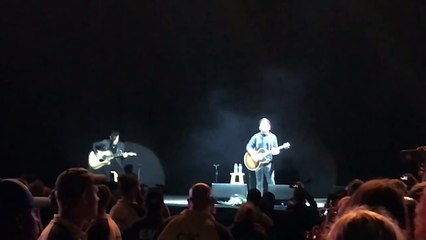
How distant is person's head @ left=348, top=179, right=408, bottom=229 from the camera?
2508 mm

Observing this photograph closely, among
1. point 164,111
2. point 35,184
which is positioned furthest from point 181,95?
point 35,184

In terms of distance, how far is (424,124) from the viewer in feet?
48.1

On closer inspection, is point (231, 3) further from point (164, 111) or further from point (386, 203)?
point (386, 203)

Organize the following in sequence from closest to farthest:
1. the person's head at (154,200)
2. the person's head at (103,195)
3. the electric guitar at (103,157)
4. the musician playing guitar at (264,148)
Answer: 1. the person's head at (103,195)
2. the person's head at (154,200)
3. the musician playing guitar at (264,148)
4. the electric guitar at (103,157)

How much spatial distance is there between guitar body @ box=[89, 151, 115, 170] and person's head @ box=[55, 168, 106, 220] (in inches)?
412

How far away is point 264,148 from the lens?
12203mm

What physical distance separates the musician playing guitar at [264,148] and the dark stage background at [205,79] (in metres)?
2.53

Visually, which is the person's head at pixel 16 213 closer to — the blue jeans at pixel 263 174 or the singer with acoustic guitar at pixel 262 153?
the singer with acoustic guitar at pixel 262 153

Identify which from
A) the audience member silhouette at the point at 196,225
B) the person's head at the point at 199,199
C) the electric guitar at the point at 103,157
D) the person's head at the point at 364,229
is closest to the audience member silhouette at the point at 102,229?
the audience member silhouette at the point at 196,225

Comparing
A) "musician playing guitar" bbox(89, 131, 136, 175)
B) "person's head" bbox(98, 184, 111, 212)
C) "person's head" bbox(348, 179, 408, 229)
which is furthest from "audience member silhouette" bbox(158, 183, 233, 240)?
"musician playing guitar" bbox(89, 131, 136, 175)

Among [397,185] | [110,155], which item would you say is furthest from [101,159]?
[397,185]

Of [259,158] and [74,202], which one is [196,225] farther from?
[259,158]

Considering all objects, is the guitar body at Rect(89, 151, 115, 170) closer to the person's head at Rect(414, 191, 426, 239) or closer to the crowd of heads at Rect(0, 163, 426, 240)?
the crowd of heads at Rect(0, 163, 426, 240)

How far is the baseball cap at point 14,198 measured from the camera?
2.20m
